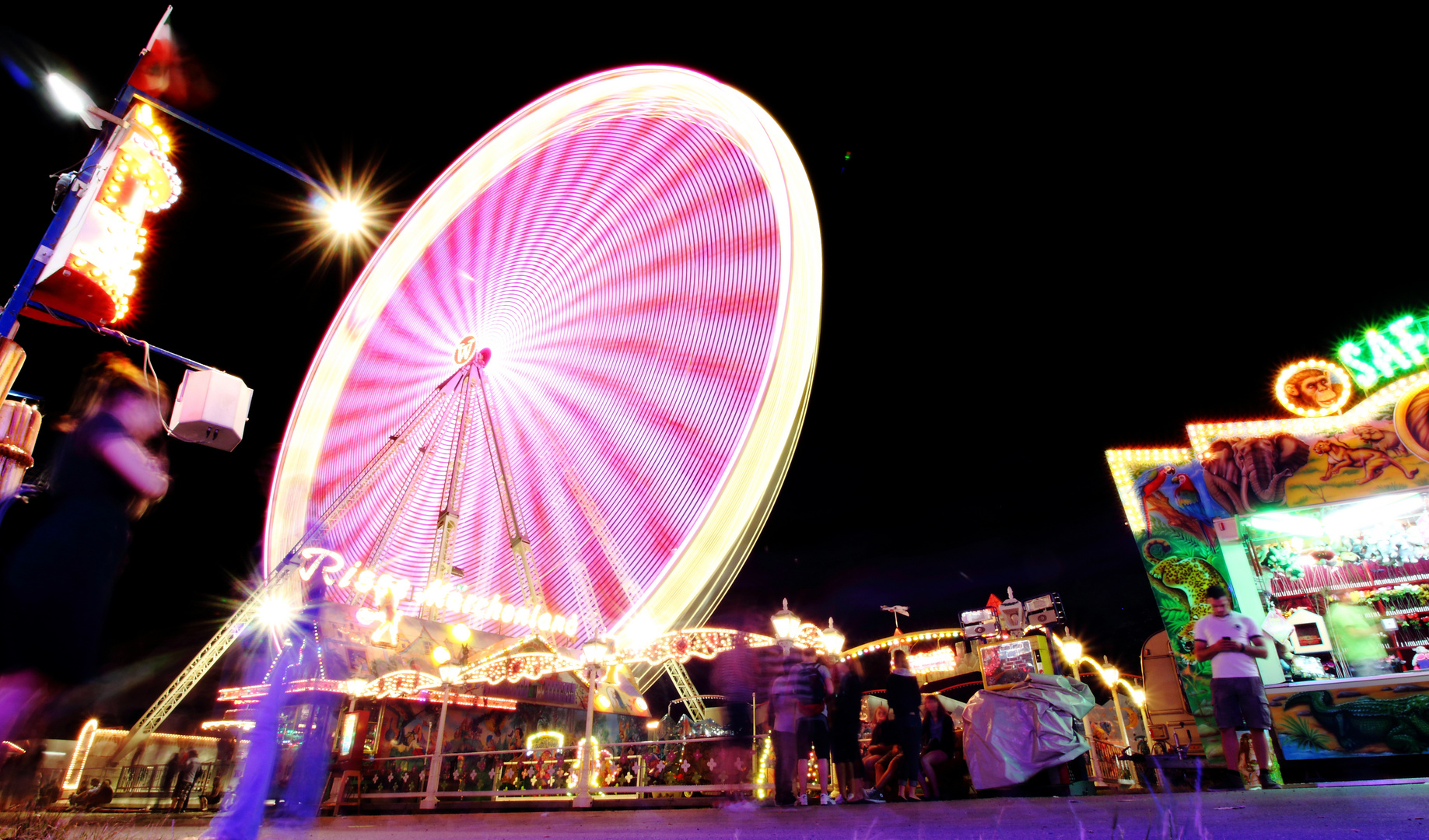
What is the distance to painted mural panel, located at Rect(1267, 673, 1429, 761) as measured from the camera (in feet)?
21.9

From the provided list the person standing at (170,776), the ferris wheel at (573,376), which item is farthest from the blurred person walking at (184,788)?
the ferris wheel at (573,376)

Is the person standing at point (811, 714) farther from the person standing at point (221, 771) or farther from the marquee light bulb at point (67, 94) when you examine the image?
the person standing at point (221, 771)

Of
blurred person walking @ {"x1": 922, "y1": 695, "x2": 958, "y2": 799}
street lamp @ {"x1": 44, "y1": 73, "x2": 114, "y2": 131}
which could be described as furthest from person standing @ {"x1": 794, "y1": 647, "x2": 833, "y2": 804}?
street lamp @ {"x1": 44, "y1": 73, "x2": 114, "y2": 131}

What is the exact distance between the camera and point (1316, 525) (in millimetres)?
8242

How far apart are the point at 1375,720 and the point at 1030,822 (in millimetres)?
6147

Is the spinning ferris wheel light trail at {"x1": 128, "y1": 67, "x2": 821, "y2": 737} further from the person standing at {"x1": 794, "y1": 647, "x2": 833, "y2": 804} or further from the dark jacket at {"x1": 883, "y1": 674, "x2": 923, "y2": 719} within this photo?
the dark jacket at {"x1": 883, "y1": 674, "x2": 923, "y2": 719}

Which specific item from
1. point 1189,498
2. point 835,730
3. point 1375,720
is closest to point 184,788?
point 835,730

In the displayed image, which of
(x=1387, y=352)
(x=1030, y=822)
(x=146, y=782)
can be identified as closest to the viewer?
(x=1030, y=822)

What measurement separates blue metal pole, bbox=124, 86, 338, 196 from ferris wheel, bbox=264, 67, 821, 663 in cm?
494

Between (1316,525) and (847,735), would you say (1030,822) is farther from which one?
(1316,525)

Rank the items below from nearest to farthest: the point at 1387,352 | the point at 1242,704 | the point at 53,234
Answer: the point at 53,234, the point at 1242,704, the point at 1387,352

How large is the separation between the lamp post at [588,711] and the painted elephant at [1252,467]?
25.4 ft

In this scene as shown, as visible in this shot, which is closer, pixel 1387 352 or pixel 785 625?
pixel 785 625

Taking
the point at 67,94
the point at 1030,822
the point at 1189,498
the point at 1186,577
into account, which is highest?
the point at 67,94
